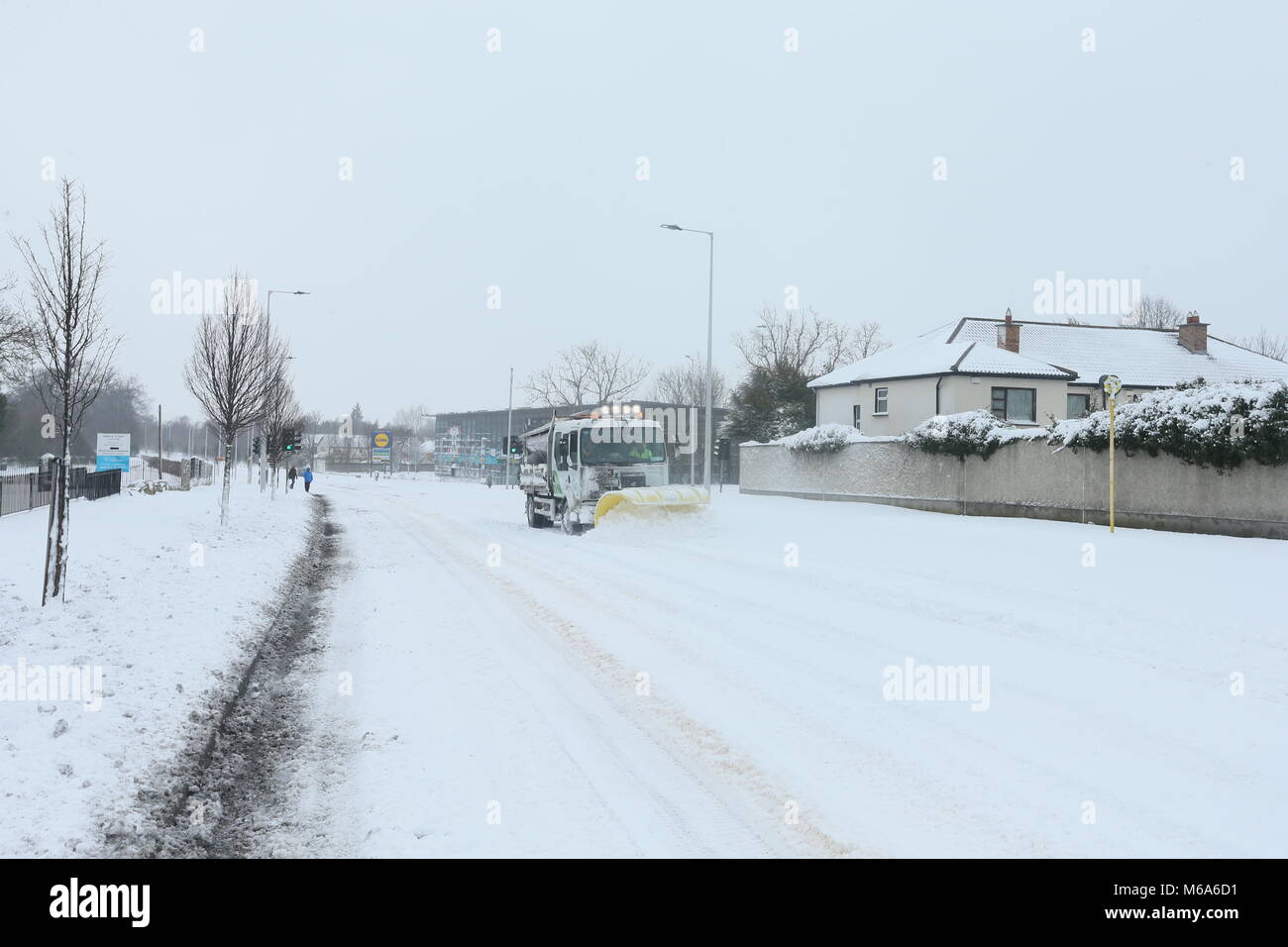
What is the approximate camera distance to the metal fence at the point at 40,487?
20.6 meters

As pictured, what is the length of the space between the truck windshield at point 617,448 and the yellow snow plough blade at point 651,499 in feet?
4.36

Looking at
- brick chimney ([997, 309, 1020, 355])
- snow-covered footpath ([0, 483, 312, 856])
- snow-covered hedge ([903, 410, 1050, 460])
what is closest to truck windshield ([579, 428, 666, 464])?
snow-covered footpath ([0, 483, 312, 856])

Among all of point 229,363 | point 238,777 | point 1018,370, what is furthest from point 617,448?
point 1018,370

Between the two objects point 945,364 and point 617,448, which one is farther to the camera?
point 945,364

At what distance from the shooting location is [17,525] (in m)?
17.5

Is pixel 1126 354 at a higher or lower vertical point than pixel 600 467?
higher

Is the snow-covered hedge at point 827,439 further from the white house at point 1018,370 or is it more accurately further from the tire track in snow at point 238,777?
the tire track in snow at point 238,777

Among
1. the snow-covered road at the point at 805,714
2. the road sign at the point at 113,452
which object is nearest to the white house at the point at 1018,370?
the snow-covered road at the point at 805,714

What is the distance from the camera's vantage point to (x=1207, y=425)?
17.3m

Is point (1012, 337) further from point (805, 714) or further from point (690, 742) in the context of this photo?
point (690, 742)

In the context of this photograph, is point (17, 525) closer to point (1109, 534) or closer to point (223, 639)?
point (223, 639)

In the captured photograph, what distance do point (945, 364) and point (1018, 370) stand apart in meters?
2.82
